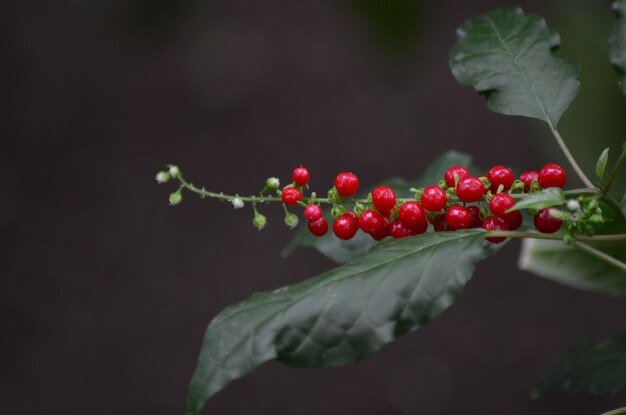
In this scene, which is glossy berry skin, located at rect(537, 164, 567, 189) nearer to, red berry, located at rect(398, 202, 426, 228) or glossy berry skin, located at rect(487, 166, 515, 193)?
glossy berry skin, located at rect(487, 166, 515, 193)

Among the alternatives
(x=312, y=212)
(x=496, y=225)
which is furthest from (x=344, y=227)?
(x=496, y=225)

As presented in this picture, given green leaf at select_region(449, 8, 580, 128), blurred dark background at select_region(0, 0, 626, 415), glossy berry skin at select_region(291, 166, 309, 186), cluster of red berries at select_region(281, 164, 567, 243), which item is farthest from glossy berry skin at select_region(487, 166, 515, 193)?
blurred dark background at select_region(0, 0, 626, 415)

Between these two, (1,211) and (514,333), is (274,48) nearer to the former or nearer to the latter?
(1,211)

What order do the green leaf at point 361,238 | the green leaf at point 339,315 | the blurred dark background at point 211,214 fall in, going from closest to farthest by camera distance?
the green leaf at point 339,315 → the green leaf at point 361,238 → the blurred dark background at point 211,214

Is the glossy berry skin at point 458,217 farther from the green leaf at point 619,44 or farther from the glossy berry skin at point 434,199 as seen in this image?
the green leaf at point 619,44

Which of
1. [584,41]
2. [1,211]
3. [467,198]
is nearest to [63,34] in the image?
[1,211]

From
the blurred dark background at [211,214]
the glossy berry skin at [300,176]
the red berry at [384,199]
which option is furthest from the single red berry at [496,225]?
the blurred dark background at [211,214]
